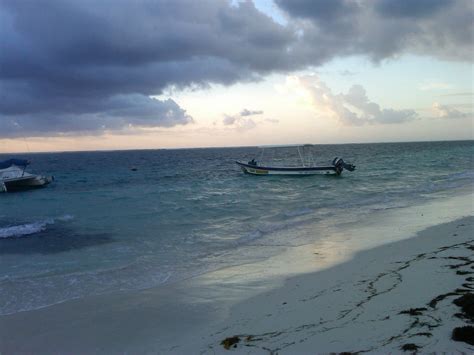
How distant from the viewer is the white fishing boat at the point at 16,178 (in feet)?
149

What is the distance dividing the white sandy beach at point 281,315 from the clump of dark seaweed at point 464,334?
11 cm

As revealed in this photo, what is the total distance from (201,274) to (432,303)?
6719 mm

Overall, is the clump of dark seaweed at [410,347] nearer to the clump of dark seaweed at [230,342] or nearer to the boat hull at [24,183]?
the clump of dark seaweed at [230,342]

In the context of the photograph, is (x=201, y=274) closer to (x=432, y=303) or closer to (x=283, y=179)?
(x=432, y=303)

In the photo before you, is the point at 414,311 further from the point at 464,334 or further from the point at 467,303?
the point at 464,334

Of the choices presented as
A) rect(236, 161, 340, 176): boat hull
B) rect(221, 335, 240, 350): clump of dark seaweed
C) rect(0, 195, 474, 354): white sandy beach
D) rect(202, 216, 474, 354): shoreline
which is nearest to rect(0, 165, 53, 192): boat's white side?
rect(236, 161, 340, 176): boat hull

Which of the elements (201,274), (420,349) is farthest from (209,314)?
(420,349)

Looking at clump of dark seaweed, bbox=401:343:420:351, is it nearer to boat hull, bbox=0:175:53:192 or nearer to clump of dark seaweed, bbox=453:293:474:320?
Result: clump of dark seaweed, bbox=453:293:474:320

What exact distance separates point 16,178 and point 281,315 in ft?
149

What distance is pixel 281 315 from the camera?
8227mm

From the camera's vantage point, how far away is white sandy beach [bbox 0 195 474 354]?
6.71 meters

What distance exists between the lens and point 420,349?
5.96 meters

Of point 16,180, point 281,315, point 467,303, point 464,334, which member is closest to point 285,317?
point 281,315

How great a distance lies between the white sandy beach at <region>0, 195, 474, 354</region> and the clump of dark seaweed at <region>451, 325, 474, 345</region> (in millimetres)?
109
